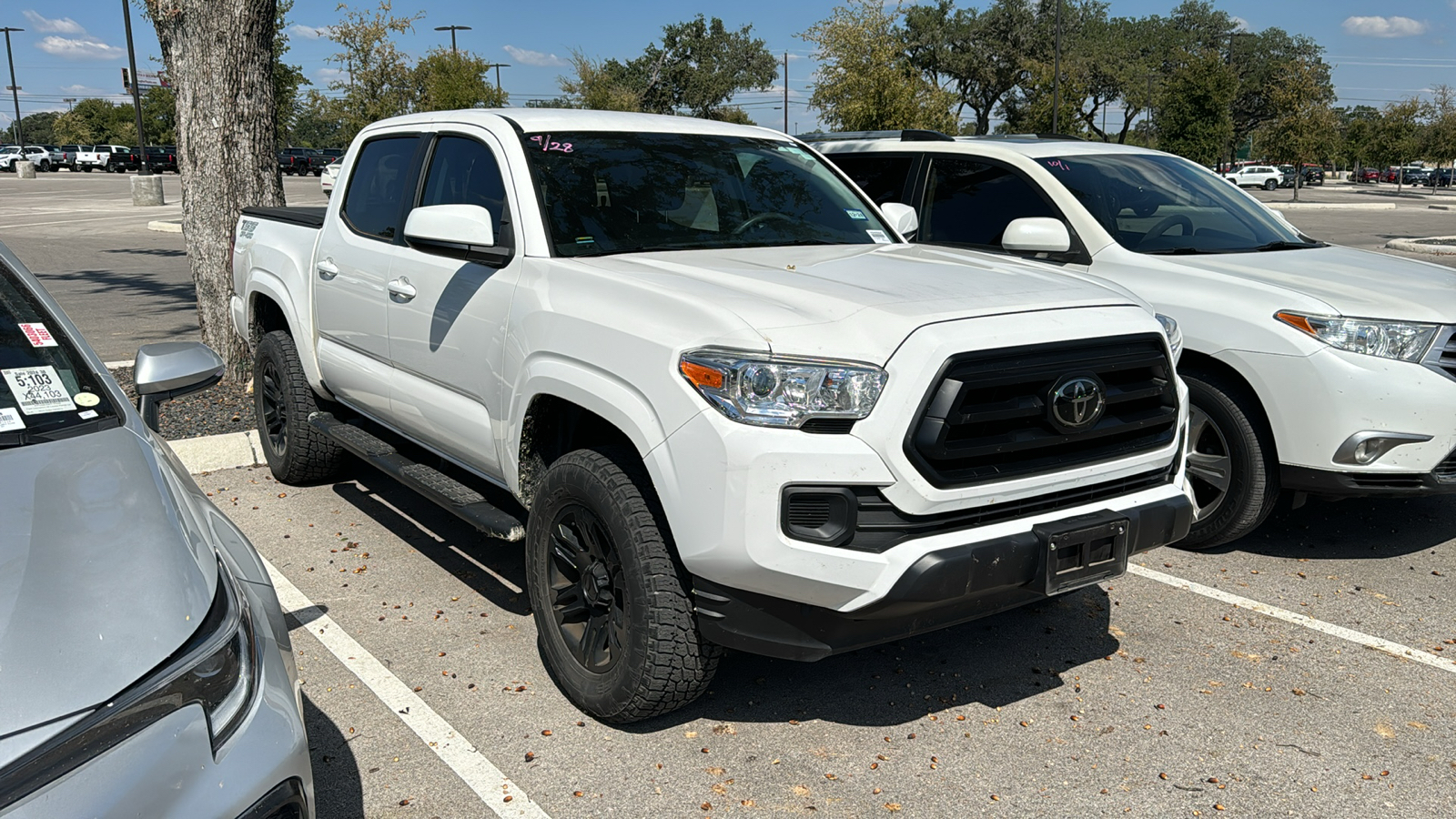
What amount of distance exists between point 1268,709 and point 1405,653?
869 millimetres

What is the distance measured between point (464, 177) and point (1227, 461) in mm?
3604

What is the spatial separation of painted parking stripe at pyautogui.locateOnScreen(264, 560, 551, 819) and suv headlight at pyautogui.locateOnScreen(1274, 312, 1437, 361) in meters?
3.77

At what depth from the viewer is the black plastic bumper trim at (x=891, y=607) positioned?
2990 millimetres

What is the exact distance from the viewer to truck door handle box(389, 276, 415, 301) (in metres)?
4.56

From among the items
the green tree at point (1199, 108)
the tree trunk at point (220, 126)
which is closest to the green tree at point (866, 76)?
the green tree at point (1199, 108)

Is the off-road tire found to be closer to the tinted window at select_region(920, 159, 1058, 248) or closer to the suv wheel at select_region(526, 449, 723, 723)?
the suv wheel at select_region(526, 449, 723, 723)

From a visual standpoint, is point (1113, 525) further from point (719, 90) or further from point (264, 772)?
point (719, 90)

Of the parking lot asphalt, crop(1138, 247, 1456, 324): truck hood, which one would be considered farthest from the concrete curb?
crop(1138, 247, 1456, 324): truck hood

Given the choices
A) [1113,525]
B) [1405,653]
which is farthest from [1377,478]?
[1113,525]

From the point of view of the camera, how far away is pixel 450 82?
43312 mm

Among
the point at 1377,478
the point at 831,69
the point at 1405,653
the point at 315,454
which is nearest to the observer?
the point at 1405,653

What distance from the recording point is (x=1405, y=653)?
4.19 meters

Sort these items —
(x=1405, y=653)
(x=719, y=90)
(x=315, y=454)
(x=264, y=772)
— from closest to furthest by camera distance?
(x=264, y=772), (x=1405, y=653), (x=315, y=454), (x=719, y=90)

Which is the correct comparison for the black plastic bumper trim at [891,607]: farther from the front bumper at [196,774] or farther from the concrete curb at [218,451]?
the concrete curb at [218,451]
